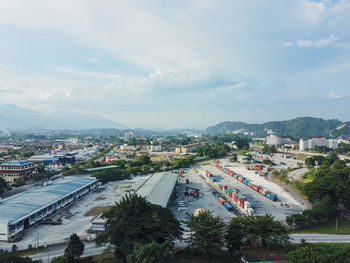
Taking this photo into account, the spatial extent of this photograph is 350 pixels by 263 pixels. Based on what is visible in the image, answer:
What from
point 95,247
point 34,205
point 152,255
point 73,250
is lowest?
point 95,247

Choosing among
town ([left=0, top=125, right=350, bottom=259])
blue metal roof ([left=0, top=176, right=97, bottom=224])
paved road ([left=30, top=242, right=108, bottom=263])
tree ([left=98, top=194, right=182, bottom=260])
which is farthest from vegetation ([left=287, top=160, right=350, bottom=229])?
blue metal roof ([left=0, top=176, right=97, bottom=224])

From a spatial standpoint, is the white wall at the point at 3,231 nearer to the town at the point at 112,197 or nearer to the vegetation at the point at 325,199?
the town at the point at 112,197

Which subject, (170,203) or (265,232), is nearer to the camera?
(265,232)

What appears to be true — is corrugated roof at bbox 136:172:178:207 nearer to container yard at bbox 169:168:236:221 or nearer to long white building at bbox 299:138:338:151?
container yard at bbox 169:168:236:221

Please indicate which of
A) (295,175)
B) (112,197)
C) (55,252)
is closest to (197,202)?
(112,197)

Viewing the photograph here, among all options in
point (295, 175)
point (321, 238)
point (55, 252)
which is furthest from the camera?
point (295, 175)

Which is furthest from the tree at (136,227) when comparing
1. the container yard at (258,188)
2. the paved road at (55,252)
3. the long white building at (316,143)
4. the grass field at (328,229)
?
the long white building at (316,143)

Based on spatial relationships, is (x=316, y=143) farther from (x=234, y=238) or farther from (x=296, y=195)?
(x=234, y=238)
